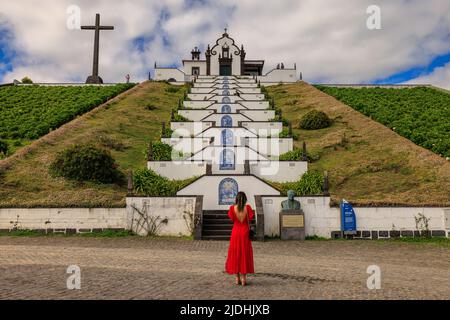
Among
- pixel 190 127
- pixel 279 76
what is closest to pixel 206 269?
pixel 190 127

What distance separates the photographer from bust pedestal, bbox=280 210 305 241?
1598 centimetres

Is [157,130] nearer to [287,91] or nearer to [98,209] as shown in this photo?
[98,209]

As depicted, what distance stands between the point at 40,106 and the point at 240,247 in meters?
40.8

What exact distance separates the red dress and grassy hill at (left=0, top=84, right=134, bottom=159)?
855 inches

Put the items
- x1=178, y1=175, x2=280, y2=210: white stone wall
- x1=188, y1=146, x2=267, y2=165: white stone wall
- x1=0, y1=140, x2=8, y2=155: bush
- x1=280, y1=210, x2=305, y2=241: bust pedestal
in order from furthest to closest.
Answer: x1=0, y1=140, x2=8, y2=155: bush → x1=188, y1=146, x2=267, y2=165: white stone wall → x1=178, y1=175, x2=280, y2=210: white stone wall → x1=280, y1=210, x2=305, y2=241: bust pedestal

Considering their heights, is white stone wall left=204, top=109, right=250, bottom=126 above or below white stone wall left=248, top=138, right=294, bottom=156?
above

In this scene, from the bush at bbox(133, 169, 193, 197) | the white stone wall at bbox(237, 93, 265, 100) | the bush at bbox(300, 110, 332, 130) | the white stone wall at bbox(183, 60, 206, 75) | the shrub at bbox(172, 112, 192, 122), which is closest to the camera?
the bush at bbox(133, 169, 193, 197)

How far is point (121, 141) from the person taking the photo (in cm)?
2872

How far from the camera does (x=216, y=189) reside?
1805 cm

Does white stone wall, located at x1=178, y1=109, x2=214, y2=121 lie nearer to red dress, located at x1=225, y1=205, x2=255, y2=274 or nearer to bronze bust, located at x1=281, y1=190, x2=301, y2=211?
bronze bust, located at x1=281, y1=190, x2=301, y2=211

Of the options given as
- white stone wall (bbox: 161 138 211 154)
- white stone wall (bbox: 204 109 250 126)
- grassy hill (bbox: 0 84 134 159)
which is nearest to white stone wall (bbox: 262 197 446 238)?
white stone wall (bbox: 161 138 211 154)

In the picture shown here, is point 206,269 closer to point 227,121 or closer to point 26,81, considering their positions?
point 227,121

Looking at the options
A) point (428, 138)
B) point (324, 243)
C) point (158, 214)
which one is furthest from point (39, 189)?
point (428, 138)

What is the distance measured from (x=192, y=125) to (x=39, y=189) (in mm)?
14866
